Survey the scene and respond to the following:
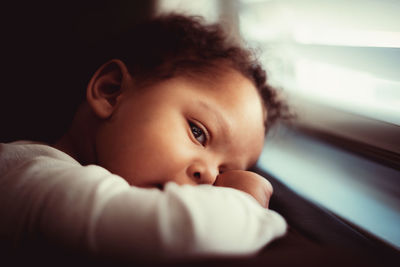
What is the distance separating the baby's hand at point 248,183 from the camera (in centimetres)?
60

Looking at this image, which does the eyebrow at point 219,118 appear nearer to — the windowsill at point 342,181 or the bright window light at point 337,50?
the windowsill at point 342,181

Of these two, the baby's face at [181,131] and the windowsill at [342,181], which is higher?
the baby's face at [181,131]

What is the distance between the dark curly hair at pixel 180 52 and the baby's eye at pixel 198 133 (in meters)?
0.13

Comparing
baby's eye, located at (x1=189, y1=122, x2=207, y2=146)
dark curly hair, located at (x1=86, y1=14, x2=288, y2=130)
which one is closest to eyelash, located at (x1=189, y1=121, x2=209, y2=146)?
baby's eye, located at (x1=189, y1=122, x2=207, y2=146)

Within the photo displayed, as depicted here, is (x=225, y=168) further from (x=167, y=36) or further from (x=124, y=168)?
(x=167, y=36)

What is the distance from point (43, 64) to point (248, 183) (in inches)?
24.6

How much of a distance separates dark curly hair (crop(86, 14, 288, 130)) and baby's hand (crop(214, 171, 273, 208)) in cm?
23

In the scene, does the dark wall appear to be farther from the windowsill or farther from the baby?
the windowsill

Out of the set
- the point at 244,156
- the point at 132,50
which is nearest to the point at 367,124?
the point at 244,156

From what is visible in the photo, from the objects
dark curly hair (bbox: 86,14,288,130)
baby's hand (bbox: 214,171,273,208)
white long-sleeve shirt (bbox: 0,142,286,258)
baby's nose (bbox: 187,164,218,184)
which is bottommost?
baby's hand (bbox: 214,171,273,208)

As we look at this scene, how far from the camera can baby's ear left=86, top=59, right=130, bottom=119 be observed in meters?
0.67

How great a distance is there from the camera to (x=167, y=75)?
68 cm

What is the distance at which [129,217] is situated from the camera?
0.36 metres

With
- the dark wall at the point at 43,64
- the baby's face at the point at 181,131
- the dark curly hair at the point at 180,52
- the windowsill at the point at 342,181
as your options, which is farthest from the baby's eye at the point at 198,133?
the dark wall at the point at 43,64
